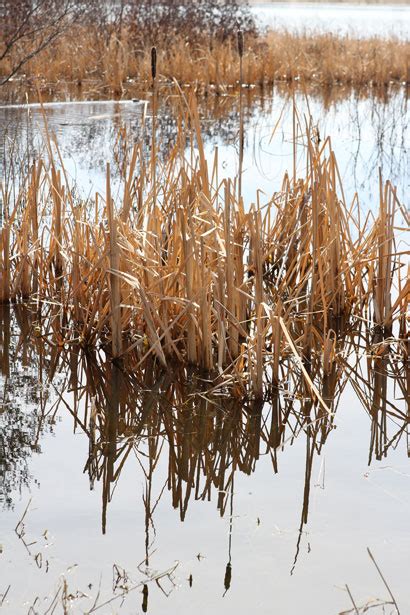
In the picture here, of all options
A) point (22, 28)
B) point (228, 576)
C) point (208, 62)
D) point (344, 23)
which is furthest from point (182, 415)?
point (344, 23)

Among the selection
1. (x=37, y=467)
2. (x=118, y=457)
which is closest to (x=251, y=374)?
(x=118, y=457)

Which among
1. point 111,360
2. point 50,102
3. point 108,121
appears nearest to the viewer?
point 111,360

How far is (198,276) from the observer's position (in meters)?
3.05

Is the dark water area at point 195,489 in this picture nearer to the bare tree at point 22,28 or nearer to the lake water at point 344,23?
the bare tree at point 22,28

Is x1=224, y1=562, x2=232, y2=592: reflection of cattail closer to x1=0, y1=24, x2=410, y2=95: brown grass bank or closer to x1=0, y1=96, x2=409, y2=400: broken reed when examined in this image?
x1=0, y1=96, x2=409, y2=400: broken reed

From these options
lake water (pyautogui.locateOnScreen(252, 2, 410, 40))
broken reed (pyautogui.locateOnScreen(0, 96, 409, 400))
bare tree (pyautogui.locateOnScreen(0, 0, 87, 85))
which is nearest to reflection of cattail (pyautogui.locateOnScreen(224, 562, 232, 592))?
broken reed (pyautogui.locateOnScreen(0, 96, 409, 400))

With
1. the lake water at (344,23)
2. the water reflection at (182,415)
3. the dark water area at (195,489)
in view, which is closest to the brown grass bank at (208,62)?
the lake water at (344,23)

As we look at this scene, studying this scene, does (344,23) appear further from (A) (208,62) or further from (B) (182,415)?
(B) (182,415)

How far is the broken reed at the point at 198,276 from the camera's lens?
9.64 ft

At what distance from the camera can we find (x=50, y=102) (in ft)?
30.3

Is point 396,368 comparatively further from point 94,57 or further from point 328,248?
point 94,57

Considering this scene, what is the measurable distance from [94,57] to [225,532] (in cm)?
1021

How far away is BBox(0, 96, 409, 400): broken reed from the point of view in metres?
2.94

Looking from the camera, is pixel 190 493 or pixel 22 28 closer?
pixel 190 493
